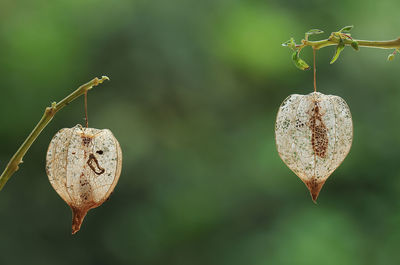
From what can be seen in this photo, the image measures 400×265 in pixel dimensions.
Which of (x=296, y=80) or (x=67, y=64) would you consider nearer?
(x=67, y=64)

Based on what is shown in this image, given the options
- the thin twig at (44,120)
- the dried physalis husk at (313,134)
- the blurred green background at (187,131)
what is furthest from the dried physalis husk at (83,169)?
the blurred green background at (187,131)

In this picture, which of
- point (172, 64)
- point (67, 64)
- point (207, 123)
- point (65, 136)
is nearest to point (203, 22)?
point (172, 64)

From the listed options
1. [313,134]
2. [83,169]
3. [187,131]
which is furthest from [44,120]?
[187,131]

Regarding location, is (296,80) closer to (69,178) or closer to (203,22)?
(203,22)

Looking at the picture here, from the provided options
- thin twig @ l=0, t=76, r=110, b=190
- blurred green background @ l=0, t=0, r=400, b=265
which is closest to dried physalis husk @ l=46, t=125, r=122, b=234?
thin twig @ l=0, t=76, r=110, b=190

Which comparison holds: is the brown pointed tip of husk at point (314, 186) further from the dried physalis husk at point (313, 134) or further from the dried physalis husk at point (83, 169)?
the dried physalis husk at point (83, 169)

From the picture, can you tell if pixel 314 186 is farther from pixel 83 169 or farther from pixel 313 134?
pixel 83 169
